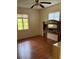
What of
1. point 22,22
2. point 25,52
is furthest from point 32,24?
point 25,52

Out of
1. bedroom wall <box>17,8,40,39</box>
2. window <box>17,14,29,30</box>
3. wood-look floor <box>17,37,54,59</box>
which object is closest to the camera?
wood-look floor <box>17,37,54,59</box>

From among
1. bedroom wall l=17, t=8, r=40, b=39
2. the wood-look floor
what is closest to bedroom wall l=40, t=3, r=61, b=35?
bedroom wall l=17, t=8, r=40, b=39

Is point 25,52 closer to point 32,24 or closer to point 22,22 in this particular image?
point 22,22

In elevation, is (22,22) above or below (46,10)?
below

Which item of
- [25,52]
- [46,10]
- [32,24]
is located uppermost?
[46,10]

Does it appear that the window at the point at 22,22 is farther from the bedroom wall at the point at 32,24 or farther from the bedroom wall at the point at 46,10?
the bedroom wall at the point at 46,10

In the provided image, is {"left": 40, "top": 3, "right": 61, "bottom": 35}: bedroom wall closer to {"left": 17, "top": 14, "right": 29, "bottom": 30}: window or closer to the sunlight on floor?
{"left": 17, "top": 14, "right": 29, "bottom": 30}: window

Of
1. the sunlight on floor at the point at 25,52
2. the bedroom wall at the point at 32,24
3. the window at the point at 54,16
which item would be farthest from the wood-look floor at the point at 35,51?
the bedroom wall at the point at 32,24

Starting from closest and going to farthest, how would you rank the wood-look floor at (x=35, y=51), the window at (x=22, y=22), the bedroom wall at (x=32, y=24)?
the wood-look floor at (x=35, y=51) < the window at (x=22, y=22) < the bedroom wall at (x=32, y=24)

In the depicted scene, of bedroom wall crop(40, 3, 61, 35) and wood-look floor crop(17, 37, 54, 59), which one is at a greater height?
bedroom wall crop(40, 3, 61, 35)

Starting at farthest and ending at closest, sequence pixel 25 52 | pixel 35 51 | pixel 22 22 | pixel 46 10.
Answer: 1. pixel 46 10
2. pixel 22 22
3. pixel 35 51
4. pixel 25 52

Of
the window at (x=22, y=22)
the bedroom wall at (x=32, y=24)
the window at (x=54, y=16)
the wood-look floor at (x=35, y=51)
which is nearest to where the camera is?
the wood-look floor at (x=35, y=51)

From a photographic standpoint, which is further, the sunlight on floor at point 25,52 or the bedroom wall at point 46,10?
the bedroom wall at point 46,10
